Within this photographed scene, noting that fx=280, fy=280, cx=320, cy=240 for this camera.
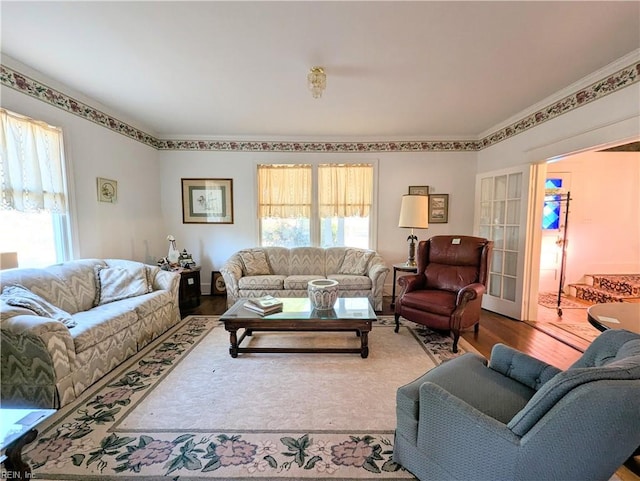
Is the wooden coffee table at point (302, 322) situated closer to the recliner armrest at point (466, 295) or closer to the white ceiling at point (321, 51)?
the recliner armrest at point (466, 295)

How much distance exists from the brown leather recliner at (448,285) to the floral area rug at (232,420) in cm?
36

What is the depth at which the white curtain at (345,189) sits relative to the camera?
14.9ft

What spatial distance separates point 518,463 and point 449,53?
254 centimetres

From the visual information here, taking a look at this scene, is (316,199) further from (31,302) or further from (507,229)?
(31,302)

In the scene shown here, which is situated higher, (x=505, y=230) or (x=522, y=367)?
(x=505, y=230)

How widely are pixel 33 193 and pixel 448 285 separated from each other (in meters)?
4.22

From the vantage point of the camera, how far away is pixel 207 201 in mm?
4594

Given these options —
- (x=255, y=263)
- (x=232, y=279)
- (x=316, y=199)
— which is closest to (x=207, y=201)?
(x=255, y=263)

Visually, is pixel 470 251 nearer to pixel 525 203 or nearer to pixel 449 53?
pixel 525 203

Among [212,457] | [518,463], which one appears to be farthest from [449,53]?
[212,457]

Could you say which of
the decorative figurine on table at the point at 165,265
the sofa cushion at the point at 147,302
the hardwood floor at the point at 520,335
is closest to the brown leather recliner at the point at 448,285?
the hardwood floor at the point at 520,335

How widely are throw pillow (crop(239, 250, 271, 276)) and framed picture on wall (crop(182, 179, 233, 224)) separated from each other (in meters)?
0.76

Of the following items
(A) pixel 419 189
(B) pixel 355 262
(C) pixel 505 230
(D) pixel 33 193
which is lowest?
(B) pixel 355 262

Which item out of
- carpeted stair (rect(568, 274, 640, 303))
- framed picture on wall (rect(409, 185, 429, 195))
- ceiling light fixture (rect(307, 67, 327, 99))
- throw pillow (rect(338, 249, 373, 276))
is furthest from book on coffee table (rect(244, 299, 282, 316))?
carpeted stair (rect(568, 274, 640, 303))
